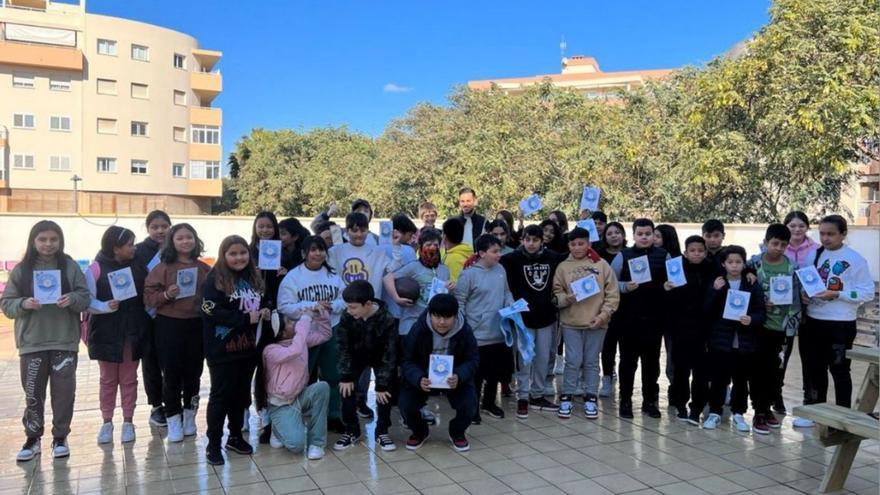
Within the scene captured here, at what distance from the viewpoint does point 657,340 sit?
18.9 ft

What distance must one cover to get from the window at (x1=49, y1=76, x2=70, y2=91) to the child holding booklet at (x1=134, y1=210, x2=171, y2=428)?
125ft

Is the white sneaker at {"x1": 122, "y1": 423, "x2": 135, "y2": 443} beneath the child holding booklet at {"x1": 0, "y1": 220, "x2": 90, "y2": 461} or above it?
beneath

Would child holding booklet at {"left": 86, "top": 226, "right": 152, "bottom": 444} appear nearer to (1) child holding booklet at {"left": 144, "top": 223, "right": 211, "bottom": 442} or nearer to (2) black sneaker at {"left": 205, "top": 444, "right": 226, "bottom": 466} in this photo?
(1) child holding booklet at {"left": 144, "top": 223, "right": 211, "bottom": 442}

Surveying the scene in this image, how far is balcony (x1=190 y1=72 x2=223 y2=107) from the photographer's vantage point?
4188 centimetres

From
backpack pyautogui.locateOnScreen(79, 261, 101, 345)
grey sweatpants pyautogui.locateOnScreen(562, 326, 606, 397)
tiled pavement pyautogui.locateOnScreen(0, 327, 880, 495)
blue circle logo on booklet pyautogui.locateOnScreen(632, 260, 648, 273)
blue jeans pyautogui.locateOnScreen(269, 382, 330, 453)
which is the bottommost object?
tiled pavement pyautogui.locateOnScreen(0, 327, 880, 495)

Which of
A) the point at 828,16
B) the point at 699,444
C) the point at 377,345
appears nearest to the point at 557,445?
the point at 699,444

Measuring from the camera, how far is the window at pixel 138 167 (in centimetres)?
3919

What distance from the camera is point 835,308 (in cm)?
532

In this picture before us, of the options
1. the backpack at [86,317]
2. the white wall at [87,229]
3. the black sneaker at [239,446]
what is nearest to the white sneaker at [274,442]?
the black sneaker at [239,446]

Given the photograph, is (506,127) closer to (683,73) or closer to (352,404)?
(683,73)

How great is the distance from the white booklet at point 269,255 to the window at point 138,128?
1503 inches

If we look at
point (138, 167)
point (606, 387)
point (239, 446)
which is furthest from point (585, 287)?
point (138, 167)

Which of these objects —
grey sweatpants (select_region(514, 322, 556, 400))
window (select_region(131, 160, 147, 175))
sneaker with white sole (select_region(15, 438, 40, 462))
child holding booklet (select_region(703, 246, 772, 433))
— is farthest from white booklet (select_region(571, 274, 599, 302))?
window (select_region(131, 160, 147, 175))

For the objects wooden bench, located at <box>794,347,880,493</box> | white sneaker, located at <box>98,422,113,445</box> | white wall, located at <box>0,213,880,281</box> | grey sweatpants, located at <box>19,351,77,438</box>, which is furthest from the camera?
white wall, located at <box>0,213,880,281</box>
